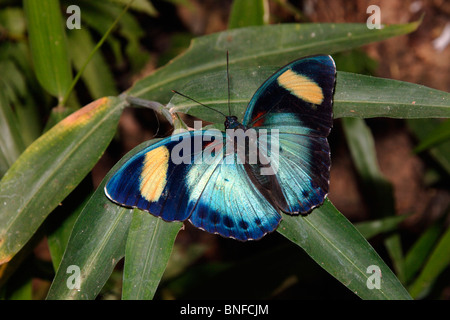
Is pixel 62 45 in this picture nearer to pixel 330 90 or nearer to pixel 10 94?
pixel 10 94

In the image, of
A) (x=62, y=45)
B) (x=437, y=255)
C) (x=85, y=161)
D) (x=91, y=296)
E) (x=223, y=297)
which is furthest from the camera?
(x=223, y=297)

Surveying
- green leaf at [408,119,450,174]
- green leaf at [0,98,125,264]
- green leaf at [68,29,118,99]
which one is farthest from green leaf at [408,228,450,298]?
green leaf at [68,29,118,99]

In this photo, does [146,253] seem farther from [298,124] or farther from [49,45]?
[49,45]

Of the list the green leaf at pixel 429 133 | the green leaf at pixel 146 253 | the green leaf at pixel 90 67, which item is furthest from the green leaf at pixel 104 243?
the green leaf at pixel 429 133

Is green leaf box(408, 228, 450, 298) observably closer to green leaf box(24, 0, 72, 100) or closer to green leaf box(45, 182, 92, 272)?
green leaf box(45, 182, 92, 272)

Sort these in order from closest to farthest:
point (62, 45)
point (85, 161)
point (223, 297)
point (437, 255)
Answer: point (85, 161), point (62, 45), point (437, 255), point (223, 297)

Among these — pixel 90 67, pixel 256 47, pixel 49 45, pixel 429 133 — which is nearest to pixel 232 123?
pixel 256 47

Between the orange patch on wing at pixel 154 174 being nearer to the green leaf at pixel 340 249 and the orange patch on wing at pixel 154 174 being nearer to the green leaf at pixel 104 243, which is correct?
the green leaf at pixel 104 243

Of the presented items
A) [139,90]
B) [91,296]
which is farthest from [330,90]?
[91,296]
